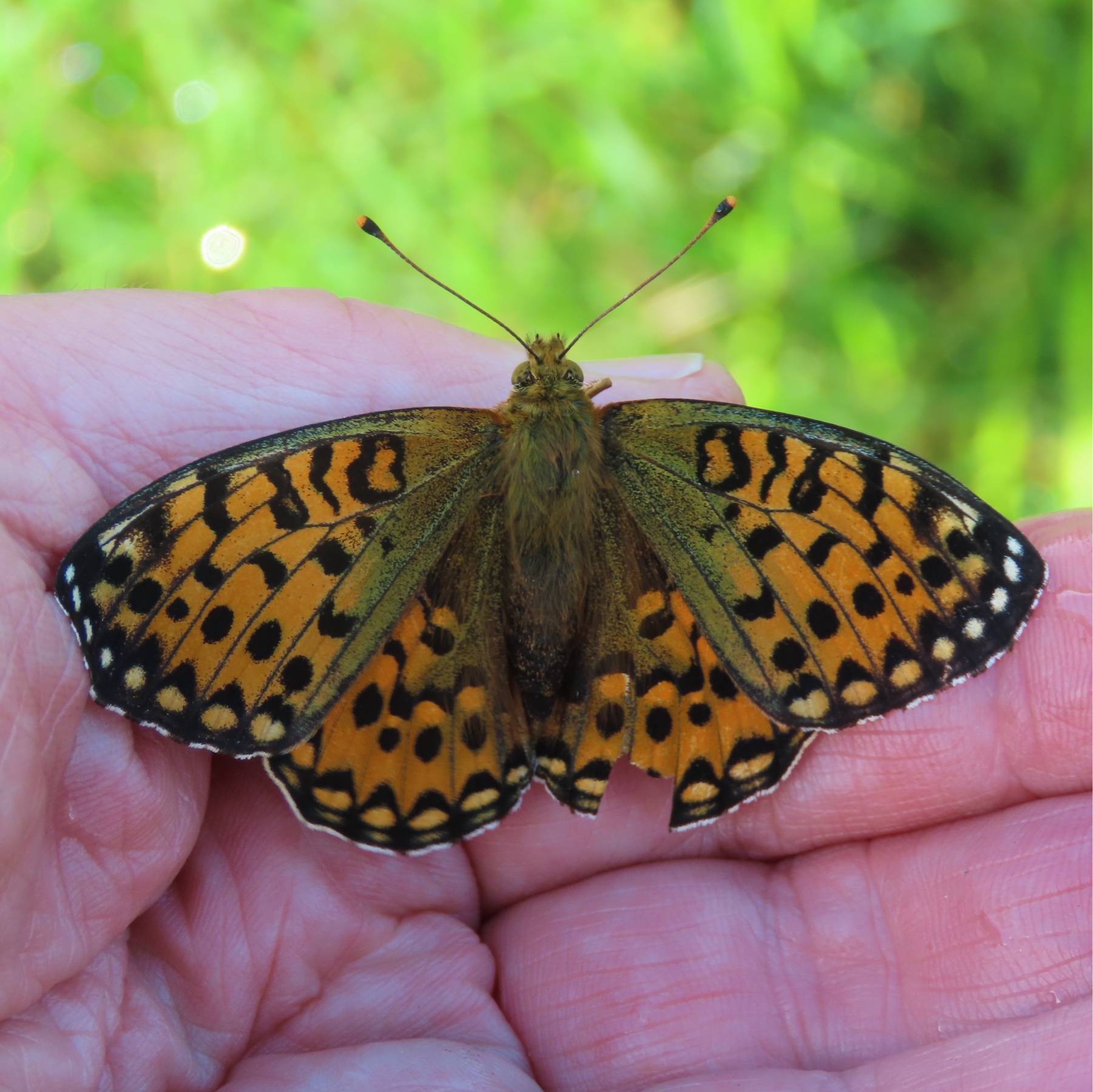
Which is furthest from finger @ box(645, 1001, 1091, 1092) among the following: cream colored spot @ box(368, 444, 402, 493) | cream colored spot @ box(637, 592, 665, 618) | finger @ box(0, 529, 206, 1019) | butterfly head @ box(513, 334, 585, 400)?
butterfly head @ box(513, 334, 585, 400)

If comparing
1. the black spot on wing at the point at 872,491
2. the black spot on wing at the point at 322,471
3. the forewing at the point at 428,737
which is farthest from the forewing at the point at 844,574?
the black spot on wing at the point at 322,471

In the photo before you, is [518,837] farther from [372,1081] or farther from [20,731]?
[20,731]

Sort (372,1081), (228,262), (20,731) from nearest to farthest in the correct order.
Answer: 1. (20,731)
2. (372,1081)
3. (228,262)

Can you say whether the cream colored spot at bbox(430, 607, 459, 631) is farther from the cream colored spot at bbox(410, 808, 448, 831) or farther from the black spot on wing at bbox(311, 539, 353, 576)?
the cream colored spot at bbox(410, 808, 448, 831)

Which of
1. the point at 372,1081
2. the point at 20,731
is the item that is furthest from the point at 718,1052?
the point at 20,731

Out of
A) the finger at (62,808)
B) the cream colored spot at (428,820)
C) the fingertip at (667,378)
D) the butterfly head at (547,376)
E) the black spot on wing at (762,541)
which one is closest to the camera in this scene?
Result: the finger at (62,808)

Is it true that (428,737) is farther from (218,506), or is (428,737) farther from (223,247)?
(223,247)

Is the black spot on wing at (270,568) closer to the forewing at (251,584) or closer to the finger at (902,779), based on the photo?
the forewing at (251,584)
